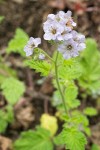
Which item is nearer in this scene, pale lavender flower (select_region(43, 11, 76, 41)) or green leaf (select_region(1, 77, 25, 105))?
pale lavender flower (select_region(43, 11, 76, 41))

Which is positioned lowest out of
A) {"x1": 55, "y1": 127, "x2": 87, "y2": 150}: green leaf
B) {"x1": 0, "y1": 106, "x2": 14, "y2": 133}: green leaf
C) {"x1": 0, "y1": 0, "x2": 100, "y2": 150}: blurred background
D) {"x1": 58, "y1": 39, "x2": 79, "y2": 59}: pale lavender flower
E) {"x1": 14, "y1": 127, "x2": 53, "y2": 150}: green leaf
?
{"x1": 55, "y1": 127, "x2": 87, "y2": 150}: green leaf

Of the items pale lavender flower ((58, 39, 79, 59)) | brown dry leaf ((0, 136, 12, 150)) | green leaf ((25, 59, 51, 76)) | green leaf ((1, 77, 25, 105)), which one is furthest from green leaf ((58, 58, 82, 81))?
brown dry leaf ((0, 136, 12, 150))

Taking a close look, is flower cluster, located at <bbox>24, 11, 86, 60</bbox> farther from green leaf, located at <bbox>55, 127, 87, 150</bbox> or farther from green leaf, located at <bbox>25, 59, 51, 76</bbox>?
green leaf, located at <bbox>55, 127, 87, 150</bbox>

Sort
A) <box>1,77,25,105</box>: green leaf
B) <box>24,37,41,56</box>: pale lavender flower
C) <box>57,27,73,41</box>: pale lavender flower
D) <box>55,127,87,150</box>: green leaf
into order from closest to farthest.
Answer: <box>57,27,73,41</box>: pale lavender flower < <box>24,37,41,56</box>: pale lavender flower < <box>55,127,87,150</box>: green leaf < <box>1,77,25,105</box>: green leaf

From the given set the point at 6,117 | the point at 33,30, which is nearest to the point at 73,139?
the point at 6,117

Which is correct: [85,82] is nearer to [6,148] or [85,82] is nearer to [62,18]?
[6,148]

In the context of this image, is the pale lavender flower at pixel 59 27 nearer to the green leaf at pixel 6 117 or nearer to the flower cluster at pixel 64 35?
the flower cluster at pixel 64 35

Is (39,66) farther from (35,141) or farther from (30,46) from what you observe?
(35,141)
